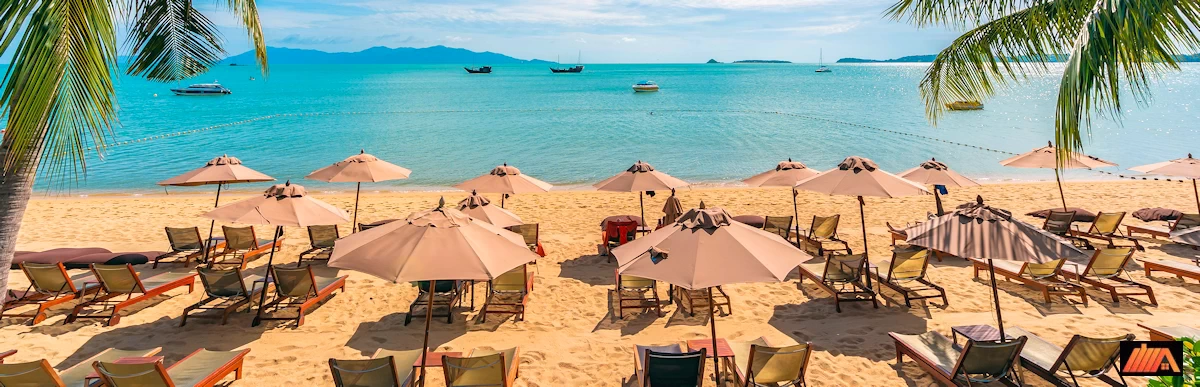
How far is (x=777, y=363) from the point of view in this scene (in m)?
5.41

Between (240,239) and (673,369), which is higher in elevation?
(673,369)

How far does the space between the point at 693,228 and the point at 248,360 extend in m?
5.26

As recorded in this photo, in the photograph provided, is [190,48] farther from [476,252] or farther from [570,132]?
[570,132]

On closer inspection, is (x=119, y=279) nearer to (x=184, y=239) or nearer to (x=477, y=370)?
(x=184, y=239)

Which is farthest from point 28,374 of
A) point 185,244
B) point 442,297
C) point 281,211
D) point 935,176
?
point 935,176

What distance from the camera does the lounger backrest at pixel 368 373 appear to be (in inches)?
203

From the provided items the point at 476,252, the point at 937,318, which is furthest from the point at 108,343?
the point at 937,318

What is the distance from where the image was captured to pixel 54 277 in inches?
307

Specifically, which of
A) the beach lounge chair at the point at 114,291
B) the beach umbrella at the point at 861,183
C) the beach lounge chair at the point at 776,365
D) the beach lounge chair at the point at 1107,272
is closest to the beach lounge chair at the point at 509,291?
the beach lounge chair at the point at 776,365

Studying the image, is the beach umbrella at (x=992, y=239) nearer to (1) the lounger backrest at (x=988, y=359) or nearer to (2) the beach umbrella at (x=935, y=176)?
(1) the lounger backrest at (x=988, y=359)

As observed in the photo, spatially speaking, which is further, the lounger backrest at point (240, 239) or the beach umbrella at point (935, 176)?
the lounger backrest at point (240, 239)

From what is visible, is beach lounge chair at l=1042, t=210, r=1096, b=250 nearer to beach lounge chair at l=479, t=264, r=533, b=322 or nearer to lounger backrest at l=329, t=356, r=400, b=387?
beach lounge chair at l=479, t=264, r=533, b=322

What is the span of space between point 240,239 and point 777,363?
1003cm

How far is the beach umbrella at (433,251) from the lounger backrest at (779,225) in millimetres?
7281
